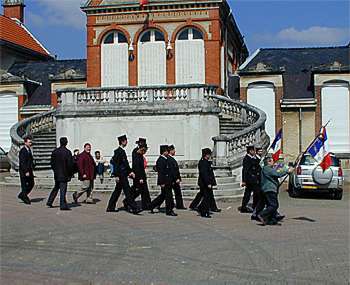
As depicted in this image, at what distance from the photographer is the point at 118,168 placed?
47.2ft

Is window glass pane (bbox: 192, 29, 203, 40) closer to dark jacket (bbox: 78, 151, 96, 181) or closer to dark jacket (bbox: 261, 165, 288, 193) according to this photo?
dark jacket (bbox: 78, 151, 96, 181)

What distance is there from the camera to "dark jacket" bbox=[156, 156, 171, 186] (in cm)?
1420

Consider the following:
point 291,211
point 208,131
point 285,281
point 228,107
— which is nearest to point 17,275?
point 285,281

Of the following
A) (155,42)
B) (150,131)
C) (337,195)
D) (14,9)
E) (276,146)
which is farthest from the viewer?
(14,9)

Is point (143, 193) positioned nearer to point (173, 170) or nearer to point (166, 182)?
point (166, 182)

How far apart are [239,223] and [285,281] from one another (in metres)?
5.33

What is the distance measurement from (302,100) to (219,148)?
1200 centimetres

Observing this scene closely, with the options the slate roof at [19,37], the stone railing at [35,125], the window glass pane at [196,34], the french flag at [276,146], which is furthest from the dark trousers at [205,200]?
the slate roof at [19,37]

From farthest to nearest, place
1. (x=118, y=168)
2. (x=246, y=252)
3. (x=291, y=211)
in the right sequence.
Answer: (x=291, y=211)
(x=118, y=168)
(x=246, y=252)

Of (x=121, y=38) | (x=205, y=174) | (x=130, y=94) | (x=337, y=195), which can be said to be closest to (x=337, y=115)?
(x=337, y=195)

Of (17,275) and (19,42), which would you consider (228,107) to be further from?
(19,42)

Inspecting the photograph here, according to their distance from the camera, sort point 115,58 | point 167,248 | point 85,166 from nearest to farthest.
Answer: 1. point 167,248
2. point 85,166
3. point 115,58

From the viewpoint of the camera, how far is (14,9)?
50.2 m

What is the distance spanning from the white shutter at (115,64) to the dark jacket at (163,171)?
17973mm
